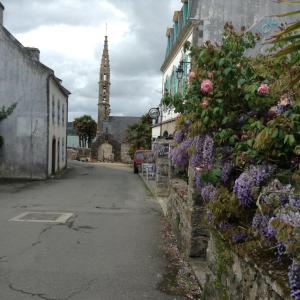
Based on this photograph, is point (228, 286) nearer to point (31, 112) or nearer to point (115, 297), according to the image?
point (115, 297)

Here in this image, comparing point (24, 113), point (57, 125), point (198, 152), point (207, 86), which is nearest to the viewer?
point (207, 86)

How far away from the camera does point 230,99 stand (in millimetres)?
6488

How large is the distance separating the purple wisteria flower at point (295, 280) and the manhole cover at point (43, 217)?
9947 mm

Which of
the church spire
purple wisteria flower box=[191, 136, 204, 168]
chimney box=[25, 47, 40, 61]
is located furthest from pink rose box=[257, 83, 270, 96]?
the church spire

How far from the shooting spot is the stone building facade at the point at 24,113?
1126 inches

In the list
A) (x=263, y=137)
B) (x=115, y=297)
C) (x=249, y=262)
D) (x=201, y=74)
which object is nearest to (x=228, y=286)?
(x=249, y=262)

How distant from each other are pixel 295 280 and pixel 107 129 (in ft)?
249

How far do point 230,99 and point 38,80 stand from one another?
2383cm

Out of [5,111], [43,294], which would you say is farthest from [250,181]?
[5,111]

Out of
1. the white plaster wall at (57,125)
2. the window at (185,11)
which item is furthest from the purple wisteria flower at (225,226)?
the white plaster wall at (57,125)

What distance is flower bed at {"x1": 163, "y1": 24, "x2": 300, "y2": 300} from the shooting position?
396 centimetres

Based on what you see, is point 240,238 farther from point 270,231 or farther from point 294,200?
point 294,200

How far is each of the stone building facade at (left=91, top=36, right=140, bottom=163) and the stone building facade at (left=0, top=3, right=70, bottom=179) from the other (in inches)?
1395

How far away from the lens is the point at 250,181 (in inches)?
189
